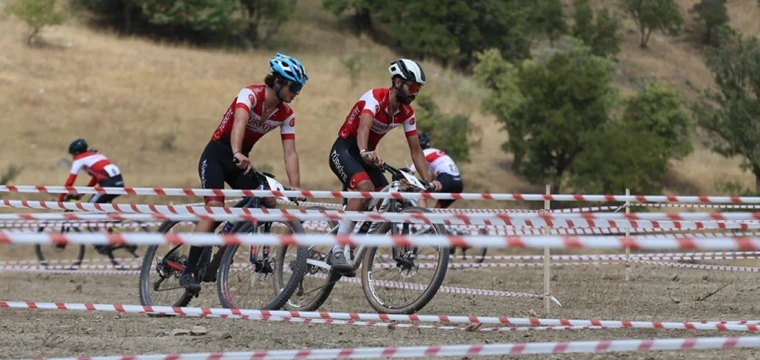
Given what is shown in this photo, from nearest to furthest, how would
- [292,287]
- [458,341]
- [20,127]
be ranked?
[458,341] → [292,287] → [20,127]

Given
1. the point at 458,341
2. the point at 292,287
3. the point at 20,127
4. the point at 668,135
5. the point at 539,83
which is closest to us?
the point at 458,341

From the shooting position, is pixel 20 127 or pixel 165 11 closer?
pixel 20 127

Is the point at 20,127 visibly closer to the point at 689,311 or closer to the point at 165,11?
the point at 165,11

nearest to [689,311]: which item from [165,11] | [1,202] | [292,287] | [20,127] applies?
[292,287]

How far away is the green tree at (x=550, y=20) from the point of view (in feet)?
288

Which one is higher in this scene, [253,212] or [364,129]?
[364,129]

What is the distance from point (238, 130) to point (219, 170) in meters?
0.53

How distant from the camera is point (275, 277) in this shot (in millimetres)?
8508

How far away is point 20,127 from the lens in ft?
141

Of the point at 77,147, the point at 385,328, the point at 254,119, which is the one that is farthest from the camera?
A: the point at 77,147

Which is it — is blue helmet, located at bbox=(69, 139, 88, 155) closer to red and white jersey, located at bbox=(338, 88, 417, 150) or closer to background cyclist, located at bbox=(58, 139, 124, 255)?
background cyclist, located at bbox=(58, 139, 124, 255)

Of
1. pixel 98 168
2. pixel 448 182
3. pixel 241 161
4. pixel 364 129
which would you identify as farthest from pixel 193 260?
pixel 98 168

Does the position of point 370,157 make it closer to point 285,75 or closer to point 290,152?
point 290,152

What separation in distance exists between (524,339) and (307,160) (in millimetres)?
36605
